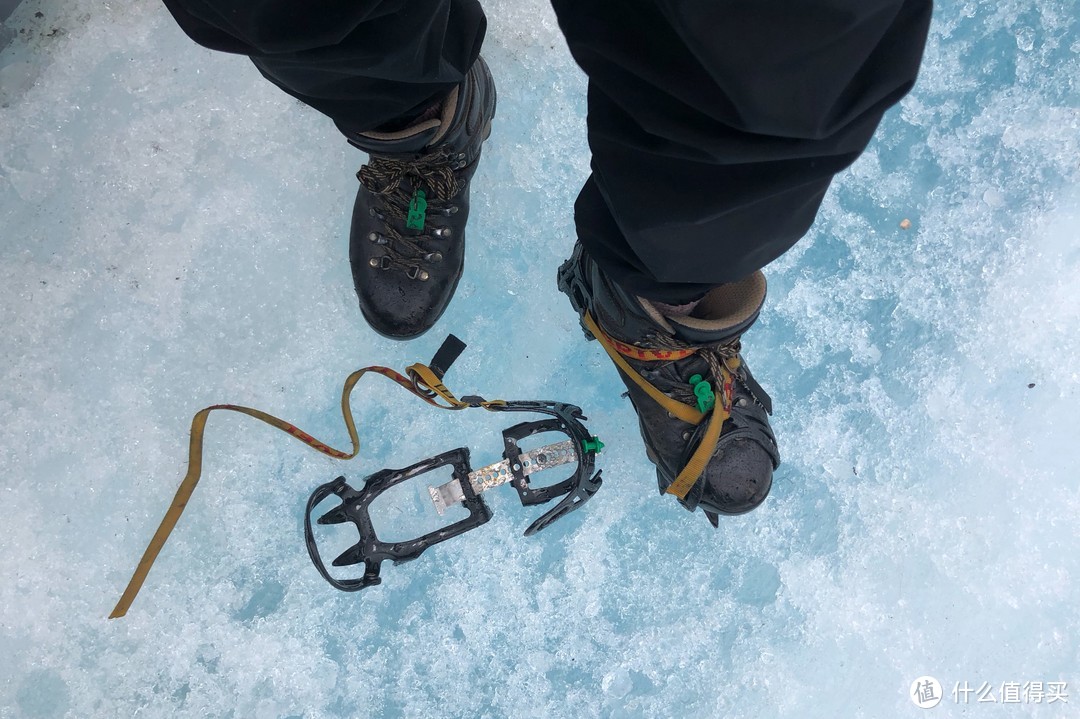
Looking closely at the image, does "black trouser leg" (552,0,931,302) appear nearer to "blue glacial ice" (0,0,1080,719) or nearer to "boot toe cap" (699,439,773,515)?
"boot toe cap" (699,439,773,515)

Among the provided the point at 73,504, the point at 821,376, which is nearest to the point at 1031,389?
the point at 821,376

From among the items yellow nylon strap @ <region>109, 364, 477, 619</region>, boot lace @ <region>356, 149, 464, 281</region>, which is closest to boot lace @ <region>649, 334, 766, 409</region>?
yellow nylon strap @ <region>109, 364, 477, 619</region>

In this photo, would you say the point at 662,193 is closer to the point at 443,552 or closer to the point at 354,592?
the point at 443,552

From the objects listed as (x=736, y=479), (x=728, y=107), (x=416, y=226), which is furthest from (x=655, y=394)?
(x=728, y=107)

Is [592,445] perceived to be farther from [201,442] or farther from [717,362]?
[201,442]

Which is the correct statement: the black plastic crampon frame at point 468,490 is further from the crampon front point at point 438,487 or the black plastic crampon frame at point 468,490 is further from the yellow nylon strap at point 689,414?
the yellow nylon strap at point 689,414
